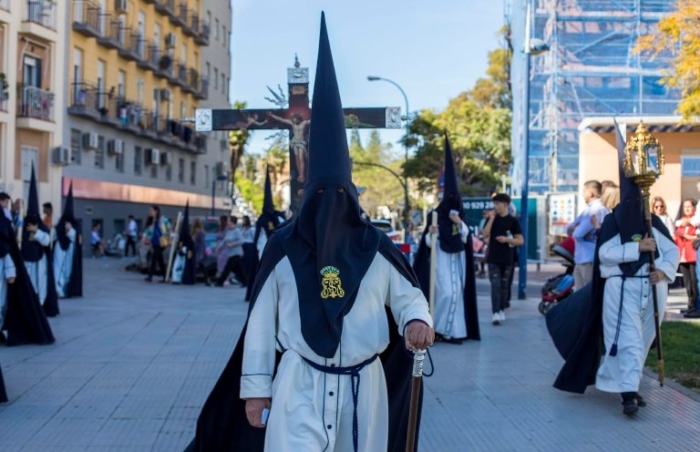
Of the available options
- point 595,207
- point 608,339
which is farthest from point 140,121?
point 608,339

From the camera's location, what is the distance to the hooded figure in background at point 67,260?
1800cm

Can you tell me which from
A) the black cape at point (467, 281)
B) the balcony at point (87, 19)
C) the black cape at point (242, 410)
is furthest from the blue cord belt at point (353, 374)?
the balcony at point (87, 19)

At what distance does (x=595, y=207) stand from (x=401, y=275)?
763 centimetres

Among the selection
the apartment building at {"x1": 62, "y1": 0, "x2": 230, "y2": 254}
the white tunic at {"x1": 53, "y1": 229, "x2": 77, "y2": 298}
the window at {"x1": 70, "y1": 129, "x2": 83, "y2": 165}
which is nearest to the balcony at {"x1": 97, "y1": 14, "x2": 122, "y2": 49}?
the apartment building at {"x1": 62, "y1": 0, "x2": 230, "y2": 254}

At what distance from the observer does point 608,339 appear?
7496 mm

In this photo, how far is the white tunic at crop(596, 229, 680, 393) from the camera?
730cm

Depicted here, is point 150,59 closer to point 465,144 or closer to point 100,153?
point 100,153

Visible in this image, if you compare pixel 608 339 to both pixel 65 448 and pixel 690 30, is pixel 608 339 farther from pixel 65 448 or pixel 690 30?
pixel 690 30

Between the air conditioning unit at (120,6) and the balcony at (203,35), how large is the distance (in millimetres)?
11532

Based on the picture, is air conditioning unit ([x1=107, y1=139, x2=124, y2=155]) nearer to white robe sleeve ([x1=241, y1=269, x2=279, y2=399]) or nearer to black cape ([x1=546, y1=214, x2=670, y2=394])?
black cape ([x1=546, y1=214, x2=670, y2=394])

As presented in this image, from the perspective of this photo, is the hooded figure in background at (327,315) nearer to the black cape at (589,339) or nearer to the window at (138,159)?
the black cape at (589,339)

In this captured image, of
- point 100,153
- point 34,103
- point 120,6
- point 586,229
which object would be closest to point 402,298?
point 586,229

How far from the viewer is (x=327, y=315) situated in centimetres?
387

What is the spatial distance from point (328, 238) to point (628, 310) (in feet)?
14.1
